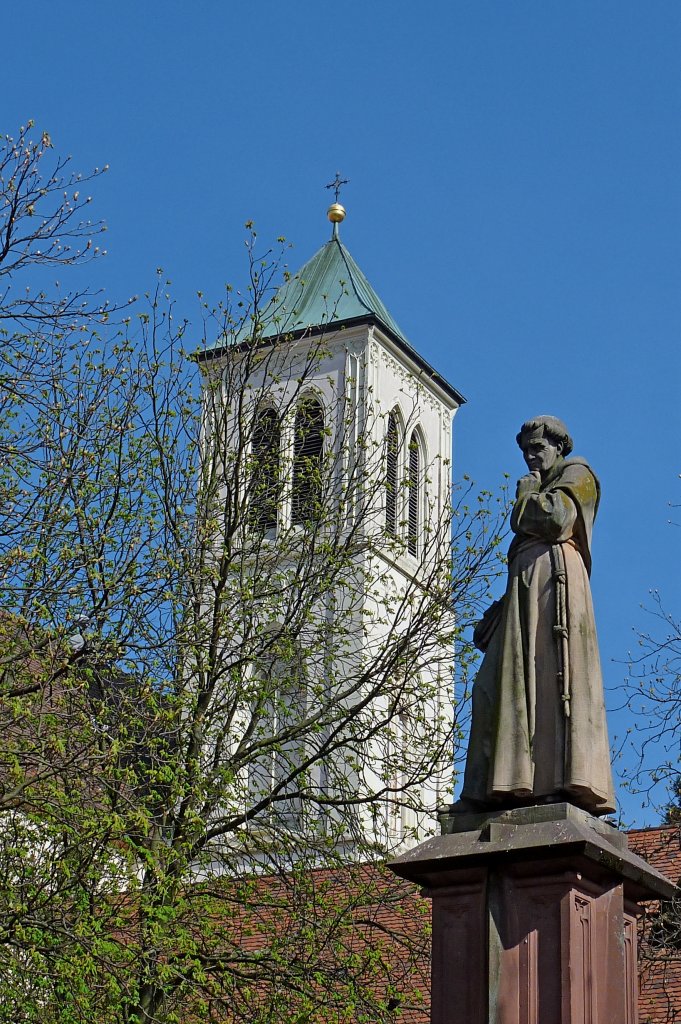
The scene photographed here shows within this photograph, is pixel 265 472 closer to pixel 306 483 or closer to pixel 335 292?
pixel 306 483

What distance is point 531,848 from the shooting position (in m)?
7.73

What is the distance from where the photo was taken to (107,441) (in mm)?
16719

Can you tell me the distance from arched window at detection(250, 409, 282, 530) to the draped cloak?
370 inches

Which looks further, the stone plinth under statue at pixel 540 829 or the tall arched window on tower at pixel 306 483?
the tall arched window on tower at pixel 306 483

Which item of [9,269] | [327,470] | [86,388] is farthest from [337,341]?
[9,269]

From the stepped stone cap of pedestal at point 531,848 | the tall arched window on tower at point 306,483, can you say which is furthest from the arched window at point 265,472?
the stepped stone cap of pedestal at point 531,848

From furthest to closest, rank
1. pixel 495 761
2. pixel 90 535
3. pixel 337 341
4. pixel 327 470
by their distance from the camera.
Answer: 1. pixel 337 341
2. pixel 327 470
3. pixel 90 535
4. pixel 495 761

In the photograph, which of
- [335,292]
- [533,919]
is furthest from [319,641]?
[335,292]

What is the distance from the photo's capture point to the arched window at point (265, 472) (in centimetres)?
1822

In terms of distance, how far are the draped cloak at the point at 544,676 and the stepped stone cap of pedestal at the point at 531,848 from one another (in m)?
0.13

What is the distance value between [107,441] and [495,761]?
363 inches

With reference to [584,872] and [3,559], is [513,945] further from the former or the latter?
[3,559]

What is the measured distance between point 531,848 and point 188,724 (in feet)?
28.7

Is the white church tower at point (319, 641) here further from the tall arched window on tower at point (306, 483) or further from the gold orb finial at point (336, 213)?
the gold orb finial at point (336, 213)
